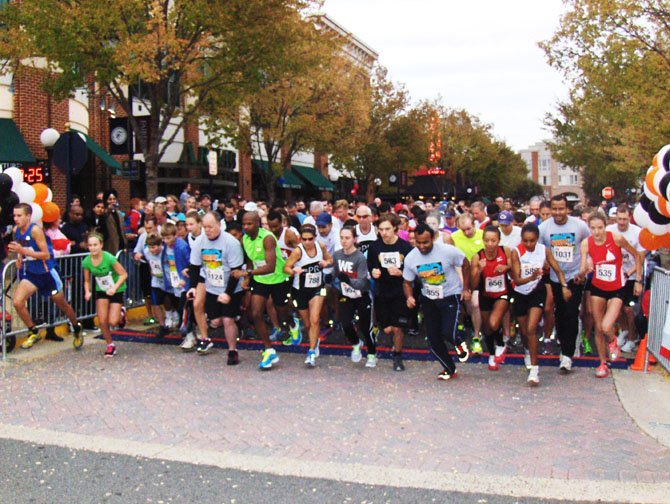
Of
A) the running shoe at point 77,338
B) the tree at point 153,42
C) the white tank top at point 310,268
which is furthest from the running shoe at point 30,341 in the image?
the tree at point 153,42

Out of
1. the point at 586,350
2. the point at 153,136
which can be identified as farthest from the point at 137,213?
the point at 586,350

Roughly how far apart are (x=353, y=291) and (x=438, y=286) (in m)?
1.11

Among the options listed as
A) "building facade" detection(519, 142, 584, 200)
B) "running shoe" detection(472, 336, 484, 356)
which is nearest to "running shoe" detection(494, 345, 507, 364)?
"running shoe" detection(472, 336, 484, 356)

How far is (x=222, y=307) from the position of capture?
9.20 meters

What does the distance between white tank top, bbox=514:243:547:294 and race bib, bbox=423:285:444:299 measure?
2.88ft

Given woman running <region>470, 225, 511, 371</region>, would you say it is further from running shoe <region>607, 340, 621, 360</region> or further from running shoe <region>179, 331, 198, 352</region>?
running shoe <region>179, 331, 198, 352</region>

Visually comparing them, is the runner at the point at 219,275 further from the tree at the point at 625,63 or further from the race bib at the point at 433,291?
the tree at the point at 625,63

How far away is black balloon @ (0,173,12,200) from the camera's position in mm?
9445

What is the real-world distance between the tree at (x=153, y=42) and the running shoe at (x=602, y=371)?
1176cm

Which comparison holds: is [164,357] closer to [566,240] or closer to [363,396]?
[363,396]

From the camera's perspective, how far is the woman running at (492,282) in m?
8.65

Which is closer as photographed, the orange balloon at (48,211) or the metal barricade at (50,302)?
the metal barricade at (50,302)

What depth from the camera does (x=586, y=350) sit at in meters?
9.55

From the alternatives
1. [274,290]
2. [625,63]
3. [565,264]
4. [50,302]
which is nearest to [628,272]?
[565,264]
